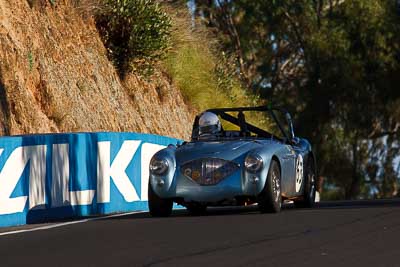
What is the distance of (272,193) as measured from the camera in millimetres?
14719

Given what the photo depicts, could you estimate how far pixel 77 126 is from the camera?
24562 mm

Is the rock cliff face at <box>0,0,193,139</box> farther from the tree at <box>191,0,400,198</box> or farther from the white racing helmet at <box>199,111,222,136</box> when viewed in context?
the tree at <box>191,0,400,198</box>

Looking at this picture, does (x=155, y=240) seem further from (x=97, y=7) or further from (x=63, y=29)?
(x=97, y=7)

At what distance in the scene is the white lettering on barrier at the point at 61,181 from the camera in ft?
51.3

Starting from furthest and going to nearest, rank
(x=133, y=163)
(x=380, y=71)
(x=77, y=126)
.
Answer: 1. (x=380, y=71)
2. (x=77, y=126)
3. (x=133, y=163)

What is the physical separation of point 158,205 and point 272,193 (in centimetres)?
141

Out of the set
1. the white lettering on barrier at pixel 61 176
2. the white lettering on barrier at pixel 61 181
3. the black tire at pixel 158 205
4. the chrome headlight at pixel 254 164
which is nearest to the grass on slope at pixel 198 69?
the white lettering on barrier at pixel 61 176

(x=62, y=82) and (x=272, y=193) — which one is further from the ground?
(x=62, y=82)

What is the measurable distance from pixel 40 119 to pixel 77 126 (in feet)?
5.35

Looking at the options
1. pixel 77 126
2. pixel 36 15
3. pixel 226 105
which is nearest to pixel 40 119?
pixel 77 126

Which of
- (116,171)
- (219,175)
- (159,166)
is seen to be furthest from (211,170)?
(116,171)

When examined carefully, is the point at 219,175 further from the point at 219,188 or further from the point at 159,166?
the point at 159,166

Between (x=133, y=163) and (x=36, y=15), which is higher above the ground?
(x=36, y=15)

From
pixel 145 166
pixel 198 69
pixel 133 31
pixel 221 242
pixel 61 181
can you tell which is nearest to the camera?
pixel 221 242
